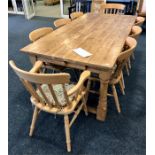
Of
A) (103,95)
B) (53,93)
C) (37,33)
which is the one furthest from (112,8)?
(53,93)

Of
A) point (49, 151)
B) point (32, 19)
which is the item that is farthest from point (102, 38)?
point (32, 19)

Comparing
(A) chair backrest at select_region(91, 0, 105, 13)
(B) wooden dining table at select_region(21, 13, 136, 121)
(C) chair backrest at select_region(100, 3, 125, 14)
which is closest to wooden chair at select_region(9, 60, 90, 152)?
(B) wooden dining table at select_region(21, 13, 136, 121)

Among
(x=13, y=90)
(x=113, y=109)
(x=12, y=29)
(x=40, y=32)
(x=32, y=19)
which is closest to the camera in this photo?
(x=113, y=109)

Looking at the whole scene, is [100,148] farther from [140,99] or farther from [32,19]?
[32,19]

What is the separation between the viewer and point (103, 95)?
152 cm

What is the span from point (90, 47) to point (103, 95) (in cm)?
50

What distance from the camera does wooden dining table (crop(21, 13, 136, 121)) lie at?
1363 mm

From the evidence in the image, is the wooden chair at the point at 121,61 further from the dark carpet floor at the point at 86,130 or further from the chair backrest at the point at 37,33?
the chair backrest at the point at 37,33

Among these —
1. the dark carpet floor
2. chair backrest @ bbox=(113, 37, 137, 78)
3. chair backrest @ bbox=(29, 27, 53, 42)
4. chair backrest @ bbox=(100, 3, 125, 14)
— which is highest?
chair backrest @ bbox=(100, 3, 125, 14)

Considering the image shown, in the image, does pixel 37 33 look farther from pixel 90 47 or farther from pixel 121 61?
pixel 121 61

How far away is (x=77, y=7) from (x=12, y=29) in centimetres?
197

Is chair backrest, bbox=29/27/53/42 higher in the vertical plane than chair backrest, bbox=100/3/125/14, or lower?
lower

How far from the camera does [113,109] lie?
187cm

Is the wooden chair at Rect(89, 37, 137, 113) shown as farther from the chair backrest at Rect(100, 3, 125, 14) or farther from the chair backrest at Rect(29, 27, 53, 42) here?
the chair backrest at Rect(100, 3, 125, 14)
